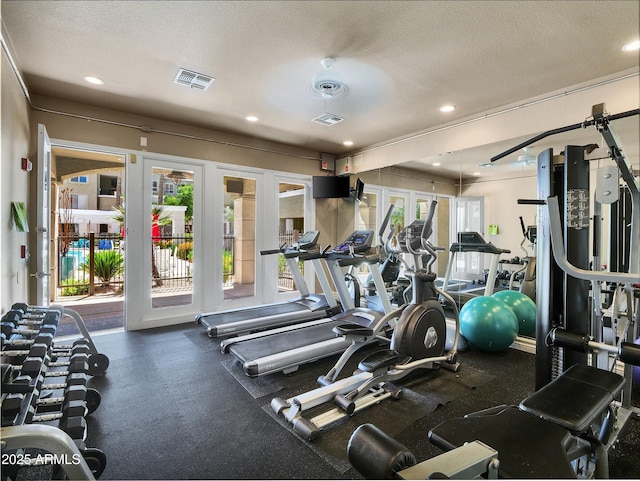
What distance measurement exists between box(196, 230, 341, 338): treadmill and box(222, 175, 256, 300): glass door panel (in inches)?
41.5

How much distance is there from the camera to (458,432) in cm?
119

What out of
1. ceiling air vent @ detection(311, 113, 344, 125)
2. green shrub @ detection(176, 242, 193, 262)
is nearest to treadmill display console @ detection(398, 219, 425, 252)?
ceiling air vent @ detection(311, 113, 344, 125)

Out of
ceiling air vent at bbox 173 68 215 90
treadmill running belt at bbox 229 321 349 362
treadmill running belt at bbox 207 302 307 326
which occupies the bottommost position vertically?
treadmill running belt at bbox 229 321 349 362

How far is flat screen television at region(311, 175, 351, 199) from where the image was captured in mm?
5734

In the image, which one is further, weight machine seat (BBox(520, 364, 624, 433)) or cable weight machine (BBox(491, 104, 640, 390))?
cable weight machine (BBox(491, 104, 640, 390))

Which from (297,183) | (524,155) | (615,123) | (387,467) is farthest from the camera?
(297,183)

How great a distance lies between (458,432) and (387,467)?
0.43 m

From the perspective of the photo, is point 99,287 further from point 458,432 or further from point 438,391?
point 458,432

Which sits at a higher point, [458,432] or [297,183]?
[297,183]

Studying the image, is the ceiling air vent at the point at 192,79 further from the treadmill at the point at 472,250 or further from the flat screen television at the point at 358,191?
the treadmill at the point at 472,250

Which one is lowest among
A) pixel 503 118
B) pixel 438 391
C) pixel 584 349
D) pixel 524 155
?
pixel 438 391

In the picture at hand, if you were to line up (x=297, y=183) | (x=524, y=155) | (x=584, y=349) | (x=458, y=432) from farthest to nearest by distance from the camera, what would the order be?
(x=297, y=183) < (x=524, y=155) < (x=584, y=349) < (x=458, y=432)

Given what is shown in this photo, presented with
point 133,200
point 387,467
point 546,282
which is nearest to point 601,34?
point 546,282

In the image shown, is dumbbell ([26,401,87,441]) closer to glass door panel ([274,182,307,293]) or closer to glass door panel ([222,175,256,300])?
glass door panel ([222,175,256,300])
